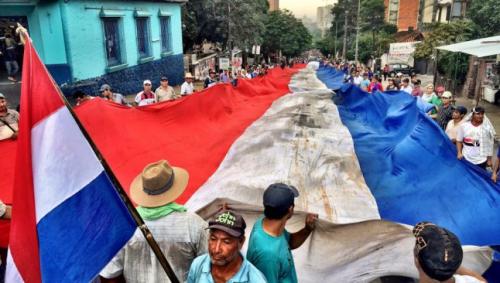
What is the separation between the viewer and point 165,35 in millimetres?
18188

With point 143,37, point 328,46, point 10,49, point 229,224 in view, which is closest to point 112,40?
point 143,37

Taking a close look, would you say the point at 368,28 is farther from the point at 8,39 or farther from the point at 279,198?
the point at 279,198

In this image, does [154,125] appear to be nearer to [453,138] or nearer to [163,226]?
[163,226]

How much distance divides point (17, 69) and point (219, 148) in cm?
891

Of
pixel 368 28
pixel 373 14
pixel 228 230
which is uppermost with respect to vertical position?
pixel 373 14

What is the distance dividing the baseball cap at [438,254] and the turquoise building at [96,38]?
38.6 ft

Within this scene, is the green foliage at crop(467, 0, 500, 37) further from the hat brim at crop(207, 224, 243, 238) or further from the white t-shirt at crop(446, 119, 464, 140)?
the hat brim at crop(207, 224, 243, 238)

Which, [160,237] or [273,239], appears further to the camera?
[160,237]

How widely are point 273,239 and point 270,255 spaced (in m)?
0.09

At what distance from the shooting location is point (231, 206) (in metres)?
3.56

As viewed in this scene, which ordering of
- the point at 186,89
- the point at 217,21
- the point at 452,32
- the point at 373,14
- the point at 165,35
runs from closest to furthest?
the point at 186,89, the point at 165,35, the point at 452,32, the point at 217,21, the point at 373,14

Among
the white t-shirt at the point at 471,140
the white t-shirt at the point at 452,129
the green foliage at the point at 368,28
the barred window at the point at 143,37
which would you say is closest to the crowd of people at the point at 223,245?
the white t-shirt at the point at 471,140

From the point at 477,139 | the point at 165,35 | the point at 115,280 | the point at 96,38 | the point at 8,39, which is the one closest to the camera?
the point at 115,280

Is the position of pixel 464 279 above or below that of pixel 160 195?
below
